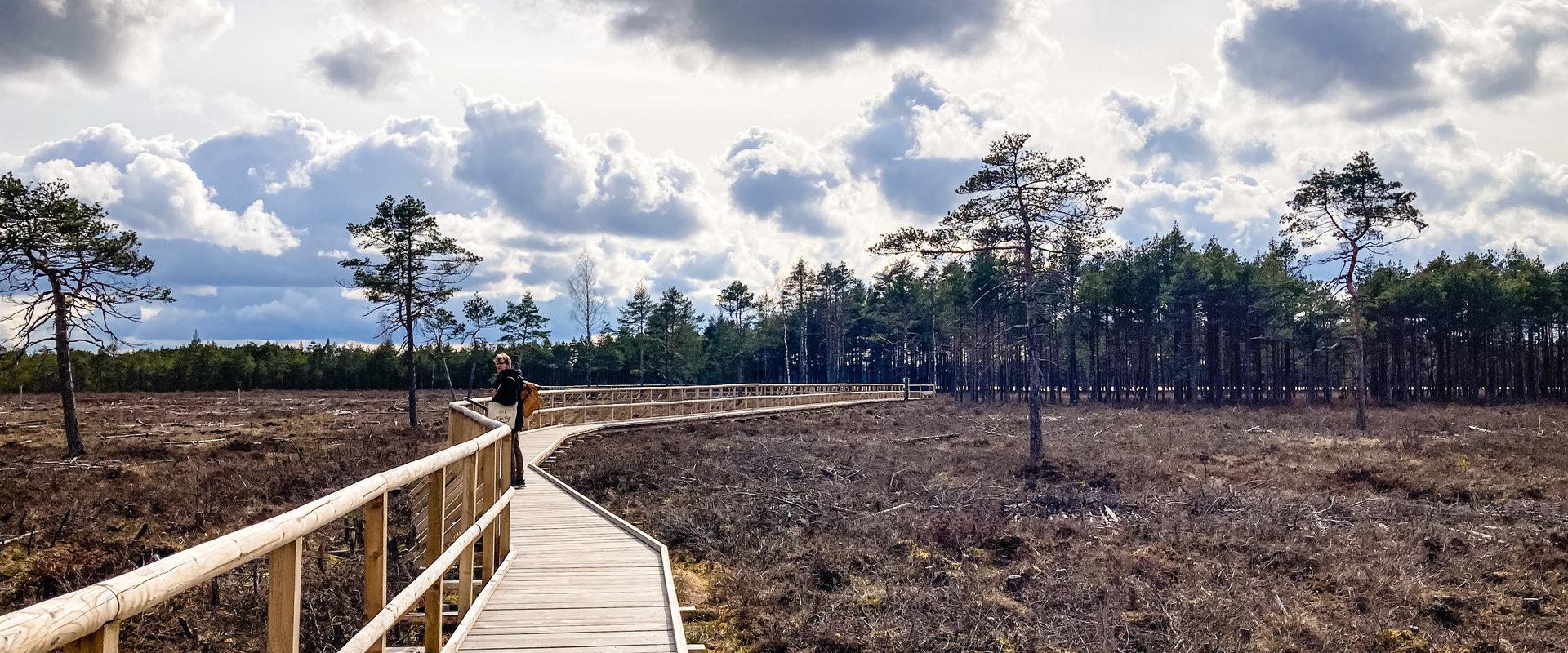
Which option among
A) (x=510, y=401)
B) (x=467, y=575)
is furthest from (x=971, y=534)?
(x=467, y=575)

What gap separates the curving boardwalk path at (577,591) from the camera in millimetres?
5266

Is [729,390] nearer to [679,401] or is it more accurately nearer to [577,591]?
[679,401]

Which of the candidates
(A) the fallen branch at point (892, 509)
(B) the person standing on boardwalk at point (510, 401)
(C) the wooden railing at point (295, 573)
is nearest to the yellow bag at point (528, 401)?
(B) the person standing on boardwalk at point (510, 401)

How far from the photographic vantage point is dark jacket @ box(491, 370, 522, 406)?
10500 millimetres

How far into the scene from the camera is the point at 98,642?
1.79 metres

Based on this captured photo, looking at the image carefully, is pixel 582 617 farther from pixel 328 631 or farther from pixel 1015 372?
pixel 1015 372

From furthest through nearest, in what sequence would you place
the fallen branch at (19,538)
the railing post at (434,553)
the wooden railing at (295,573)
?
the fallen branch at (19,538), the railing post at (434,553), the wooden railing at (295,573)

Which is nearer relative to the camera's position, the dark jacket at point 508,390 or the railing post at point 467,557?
the railing post at point 467,557

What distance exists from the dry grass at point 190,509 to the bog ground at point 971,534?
0.18ft

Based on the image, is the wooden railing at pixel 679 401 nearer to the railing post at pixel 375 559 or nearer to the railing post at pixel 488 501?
the railing post at pixel 488 501

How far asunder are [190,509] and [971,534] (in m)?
11.1

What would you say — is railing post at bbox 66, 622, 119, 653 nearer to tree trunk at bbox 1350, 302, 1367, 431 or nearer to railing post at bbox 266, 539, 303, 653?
railing post at bbox 266, 539, 303, 653

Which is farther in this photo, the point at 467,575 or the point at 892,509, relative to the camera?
the point at 892,509

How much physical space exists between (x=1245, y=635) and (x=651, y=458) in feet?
36.2
